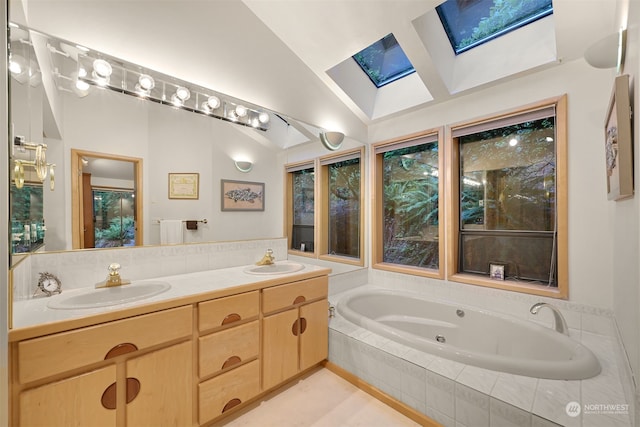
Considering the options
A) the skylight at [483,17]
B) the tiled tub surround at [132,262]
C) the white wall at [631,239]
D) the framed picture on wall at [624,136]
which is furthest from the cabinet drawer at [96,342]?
the skylight at [483,17]

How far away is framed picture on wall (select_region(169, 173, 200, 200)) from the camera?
5.99ft

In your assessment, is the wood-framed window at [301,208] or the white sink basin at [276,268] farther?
the wood-framed window at [301,208]

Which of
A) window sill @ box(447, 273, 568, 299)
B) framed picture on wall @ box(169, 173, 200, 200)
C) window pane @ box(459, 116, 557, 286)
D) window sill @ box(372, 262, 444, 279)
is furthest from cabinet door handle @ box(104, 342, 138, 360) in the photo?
window pane @ box(459, 116, 557, 286)

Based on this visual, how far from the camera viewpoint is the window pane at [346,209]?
Result: 315cm

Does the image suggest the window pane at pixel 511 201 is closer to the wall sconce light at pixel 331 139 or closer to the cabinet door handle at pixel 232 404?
the wall sconce light at pixel 331 139

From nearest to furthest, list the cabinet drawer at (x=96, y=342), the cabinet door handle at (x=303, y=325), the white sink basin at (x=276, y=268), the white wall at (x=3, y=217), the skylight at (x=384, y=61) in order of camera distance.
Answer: the white wall at (x=3, y=217), the cabinet drawer at (x=96, y=342), the cabinet door handle at (x=303, y=325), the white sink basin at (x=276, y=268), the skylight at (x=384, y=61)

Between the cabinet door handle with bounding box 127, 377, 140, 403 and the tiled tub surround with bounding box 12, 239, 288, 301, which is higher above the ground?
the tiled tub surround with bounding box 12, 239, 288, 301

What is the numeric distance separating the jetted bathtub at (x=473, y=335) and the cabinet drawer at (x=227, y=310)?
97cm

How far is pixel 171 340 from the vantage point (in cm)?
132

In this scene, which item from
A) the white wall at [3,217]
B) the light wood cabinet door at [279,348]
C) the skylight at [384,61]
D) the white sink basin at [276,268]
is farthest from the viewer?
the skylight at [384,61]

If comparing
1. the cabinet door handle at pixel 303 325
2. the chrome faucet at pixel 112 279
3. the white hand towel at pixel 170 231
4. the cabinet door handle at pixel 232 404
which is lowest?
the cabinet door handle at pixel 232 404

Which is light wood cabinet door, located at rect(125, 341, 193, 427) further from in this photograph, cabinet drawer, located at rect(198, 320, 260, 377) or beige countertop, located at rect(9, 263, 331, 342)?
beige countertop, located at rect(9, 263, 331, 342)

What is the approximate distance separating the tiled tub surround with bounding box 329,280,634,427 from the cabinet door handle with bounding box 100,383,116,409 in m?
1.43

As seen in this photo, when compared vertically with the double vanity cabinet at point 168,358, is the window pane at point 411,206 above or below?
above
